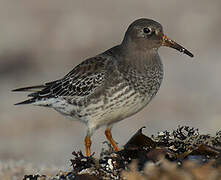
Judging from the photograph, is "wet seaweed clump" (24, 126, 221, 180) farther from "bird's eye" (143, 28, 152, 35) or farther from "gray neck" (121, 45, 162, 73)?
"bird's eye" (143, 28, 152, 35)

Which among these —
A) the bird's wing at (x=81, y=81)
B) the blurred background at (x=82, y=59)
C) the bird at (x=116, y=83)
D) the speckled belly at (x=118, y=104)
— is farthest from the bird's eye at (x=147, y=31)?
the blurred background at (x=82, y=59)

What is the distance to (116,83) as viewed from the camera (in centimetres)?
722

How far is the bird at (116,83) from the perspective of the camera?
7.14 metres

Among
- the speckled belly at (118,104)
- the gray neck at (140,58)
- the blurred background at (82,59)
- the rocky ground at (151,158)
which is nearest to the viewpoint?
the rocky ground at (151,158)

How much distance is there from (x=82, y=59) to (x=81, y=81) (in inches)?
409

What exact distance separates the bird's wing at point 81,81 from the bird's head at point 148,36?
0.46 m

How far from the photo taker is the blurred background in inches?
477

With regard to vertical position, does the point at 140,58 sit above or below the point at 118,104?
above

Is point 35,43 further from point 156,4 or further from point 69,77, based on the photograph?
point 69,77

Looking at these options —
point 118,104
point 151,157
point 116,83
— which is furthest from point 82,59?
point 151,157

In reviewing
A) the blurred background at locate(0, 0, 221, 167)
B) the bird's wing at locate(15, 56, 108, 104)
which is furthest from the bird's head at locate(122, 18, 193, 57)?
the blurred background at locate(0, 0, 221, 167)

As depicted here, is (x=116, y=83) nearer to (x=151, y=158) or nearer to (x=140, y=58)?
(x=140, y=58)

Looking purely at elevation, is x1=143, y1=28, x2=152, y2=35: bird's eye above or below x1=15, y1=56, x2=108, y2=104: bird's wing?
above

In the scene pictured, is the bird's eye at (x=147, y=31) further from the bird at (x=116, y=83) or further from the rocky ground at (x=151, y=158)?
the rocky ground at (x=151, y=158)
